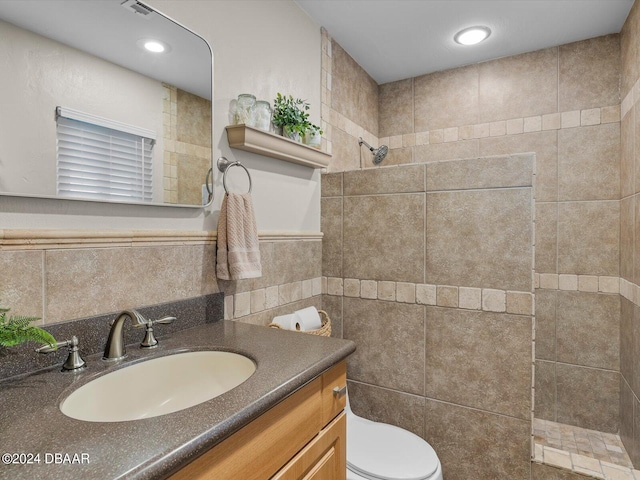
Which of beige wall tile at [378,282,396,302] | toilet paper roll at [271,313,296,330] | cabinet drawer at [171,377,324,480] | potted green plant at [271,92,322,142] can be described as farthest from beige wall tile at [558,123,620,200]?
cabinet drawer at [171,377,324,480]

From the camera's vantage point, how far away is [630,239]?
1937 millimetres

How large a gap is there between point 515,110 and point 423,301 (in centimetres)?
157

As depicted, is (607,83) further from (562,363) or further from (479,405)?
(479,405)

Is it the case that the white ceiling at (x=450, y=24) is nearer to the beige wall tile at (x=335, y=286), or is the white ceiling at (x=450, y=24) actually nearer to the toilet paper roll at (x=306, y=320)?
the beige wall tile at (x=335, y=286)

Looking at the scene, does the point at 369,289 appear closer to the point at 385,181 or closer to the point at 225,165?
the point at 385,181

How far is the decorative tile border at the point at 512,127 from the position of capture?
2.26 metres

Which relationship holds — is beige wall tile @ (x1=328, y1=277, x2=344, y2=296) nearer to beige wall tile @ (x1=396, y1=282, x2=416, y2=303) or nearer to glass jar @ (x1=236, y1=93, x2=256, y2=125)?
beige wall tile @ (x1=396, y1=282, x2=416, y2=303)

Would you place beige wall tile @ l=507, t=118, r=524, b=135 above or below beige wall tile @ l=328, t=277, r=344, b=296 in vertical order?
above

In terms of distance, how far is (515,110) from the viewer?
2.51 metres

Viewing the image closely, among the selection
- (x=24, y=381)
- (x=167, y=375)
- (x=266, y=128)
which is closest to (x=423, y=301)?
(x=266, y=128)

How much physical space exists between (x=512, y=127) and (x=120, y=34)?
7.75 ft

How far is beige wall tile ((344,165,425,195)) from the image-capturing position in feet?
6.10

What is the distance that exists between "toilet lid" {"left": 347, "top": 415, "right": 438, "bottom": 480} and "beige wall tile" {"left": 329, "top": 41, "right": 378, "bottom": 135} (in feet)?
5.99

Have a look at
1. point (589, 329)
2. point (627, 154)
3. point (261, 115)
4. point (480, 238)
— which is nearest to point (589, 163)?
point (627, 154)
